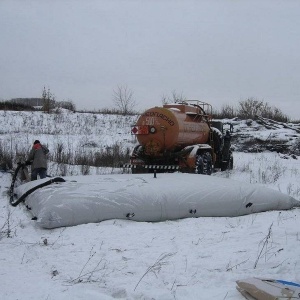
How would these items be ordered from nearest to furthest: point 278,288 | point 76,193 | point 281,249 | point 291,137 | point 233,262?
point 278,288 → point 233,262 → point 281,249 → point 76,193 → point 291,137

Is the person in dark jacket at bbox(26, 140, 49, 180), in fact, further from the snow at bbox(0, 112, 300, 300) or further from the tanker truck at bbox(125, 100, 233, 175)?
the tanker truck at bbox(125, 100, 233, 175)

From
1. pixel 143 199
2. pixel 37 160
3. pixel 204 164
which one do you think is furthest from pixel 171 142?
pixel 143 199

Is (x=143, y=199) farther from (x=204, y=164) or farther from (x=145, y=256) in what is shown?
(x=204, y=164)

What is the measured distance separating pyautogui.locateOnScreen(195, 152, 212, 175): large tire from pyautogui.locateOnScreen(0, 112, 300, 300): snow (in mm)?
3864

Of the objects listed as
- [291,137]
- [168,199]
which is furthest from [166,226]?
[291,137]

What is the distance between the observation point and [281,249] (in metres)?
5.08

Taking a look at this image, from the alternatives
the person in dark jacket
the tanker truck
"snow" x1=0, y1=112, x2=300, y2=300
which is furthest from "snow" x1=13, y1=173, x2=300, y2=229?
the tanker truck

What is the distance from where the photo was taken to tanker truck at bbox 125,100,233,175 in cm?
1096

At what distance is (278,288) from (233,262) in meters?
1.08

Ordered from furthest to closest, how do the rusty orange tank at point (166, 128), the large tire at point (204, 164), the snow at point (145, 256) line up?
the large tire at point (204, 164) → the rusty orange tank at point (166, 128) → the snow at point (145, 256)

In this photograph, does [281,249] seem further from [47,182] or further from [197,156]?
[197,156]

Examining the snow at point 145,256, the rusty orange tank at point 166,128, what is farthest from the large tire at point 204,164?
the snow at point 145,256

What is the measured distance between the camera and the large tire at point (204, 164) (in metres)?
11.2

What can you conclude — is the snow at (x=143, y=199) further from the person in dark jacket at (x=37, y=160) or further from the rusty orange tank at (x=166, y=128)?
the rusty orange tank at (x=166, y=128)
